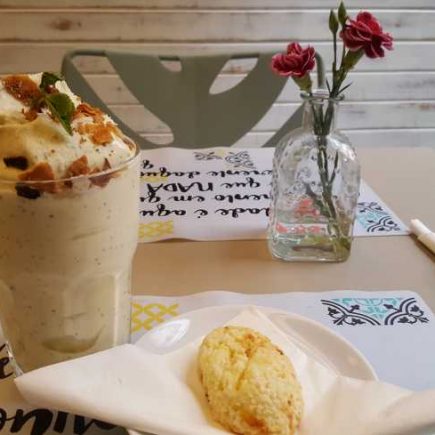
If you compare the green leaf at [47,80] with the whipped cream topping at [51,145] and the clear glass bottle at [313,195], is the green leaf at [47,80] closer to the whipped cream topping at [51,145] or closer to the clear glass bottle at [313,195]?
the whipped cream topping at [51,145]

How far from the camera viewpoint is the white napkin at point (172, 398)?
42cm

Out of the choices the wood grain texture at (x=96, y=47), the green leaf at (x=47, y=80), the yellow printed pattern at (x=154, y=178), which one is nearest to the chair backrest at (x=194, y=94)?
the yellow printed pattern at (x=154, y=178)

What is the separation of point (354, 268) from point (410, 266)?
0.08m

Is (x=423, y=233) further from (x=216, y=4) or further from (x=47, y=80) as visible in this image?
(x=216, y=4)

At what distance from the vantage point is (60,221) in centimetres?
45

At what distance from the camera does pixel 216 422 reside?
1.45 ft

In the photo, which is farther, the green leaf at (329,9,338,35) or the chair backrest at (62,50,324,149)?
the chair backrest at (62,50,324,149)

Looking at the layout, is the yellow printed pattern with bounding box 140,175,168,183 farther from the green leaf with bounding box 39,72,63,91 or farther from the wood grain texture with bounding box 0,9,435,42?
the wood grain texture with bounding box 0,9,435,42

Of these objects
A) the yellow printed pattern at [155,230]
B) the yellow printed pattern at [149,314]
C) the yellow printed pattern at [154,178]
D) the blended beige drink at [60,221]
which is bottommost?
the yellow printed pattern at [149,314]

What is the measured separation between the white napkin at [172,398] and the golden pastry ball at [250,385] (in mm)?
15

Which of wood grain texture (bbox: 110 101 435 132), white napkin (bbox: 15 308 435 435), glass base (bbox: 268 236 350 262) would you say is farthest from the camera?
wood grain texture (bbox: 110 101 435 132)

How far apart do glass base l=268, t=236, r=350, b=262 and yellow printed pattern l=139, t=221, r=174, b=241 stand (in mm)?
155

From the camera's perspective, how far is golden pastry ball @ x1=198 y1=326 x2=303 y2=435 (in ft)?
1.40

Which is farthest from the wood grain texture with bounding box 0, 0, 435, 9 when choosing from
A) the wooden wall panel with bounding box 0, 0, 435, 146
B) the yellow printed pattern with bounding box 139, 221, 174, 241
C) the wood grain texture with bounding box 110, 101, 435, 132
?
the yellow printed pattern with bounding box 139, 221, 174, 241
